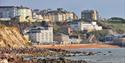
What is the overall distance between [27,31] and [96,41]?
72.8ft

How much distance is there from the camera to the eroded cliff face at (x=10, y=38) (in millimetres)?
85887

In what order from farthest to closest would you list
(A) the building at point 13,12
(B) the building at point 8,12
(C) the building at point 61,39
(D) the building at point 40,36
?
(B) the building at point 8,12, (A) the building at point 13,12, (C) the building at point 61,39, (D) the building at point 40,36

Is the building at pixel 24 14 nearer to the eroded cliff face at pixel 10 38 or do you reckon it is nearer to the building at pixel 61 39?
the building at pixel 61 39

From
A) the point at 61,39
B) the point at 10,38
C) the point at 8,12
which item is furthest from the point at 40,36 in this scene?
the point at 10,38

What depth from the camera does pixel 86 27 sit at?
185 metres

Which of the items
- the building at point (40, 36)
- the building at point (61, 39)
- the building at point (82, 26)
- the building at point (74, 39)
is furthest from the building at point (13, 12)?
the building at point (40, 36)

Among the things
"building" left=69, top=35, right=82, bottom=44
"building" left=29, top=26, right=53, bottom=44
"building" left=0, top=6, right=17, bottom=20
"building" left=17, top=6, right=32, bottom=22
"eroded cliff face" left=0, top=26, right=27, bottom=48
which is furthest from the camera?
"building" left=0, top=6, right=17, bottom=20

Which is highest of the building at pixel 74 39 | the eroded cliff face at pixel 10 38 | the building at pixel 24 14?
the eroded cliff face at pixel 10 38

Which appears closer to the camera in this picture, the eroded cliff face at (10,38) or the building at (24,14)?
the eroded cliff face at (10,38)

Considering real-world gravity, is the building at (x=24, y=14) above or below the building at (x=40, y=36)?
above

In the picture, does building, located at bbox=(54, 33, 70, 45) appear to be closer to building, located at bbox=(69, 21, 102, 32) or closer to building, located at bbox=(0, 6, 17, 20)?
building, located at bbox=(69, 21, 102, 32)

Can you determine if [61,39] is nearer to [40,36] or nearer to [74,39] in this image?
[74,39]

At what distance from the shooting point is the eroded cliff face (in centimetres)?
8589

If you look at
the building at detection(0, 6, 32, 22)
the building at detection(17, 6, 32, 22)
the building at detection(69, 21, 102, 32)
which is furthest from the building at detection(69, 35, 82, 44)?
the building at detection(69, 21, 102, 32)
